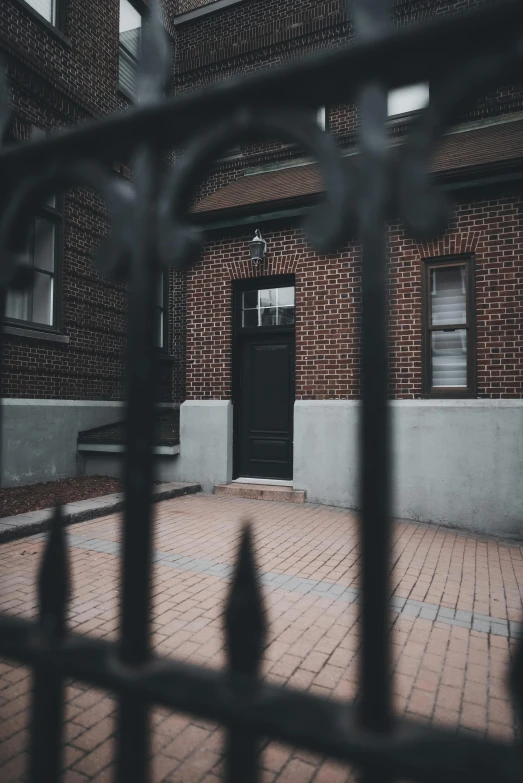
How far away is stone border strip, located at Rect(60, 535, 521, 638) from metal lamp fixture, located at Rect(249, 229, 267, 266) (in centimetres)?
504

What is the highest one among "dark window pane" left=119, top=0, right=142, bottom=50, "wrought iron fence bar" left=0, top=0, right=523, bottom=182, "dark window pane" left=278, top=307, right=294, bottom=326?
"dark window pane" left=119, top=0, right=142, bottom=50

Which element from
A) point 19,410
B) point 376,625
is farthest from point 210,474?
point 376,625

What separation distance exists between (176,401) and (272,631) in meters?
8.93

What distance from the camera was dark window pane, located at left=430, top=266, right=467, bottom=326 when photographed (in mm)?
6996

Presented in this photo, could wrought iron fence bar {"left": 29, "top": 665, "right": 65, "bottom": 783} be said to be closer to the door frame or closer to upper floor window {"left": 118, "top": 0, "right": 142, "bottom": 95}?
the door frame

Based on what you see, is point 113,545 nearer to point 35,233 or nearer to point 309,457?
point 309,457

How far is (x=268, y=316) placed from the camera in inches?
340

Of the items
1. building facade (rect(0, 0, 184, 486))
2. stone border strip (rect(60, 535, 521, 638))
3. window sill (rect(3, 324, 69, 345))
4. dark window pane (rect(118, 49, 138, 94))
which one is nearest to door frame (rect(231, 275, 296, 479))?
building facade (rect(0, 0, 184, 486))

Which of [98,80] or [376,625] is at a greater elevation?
[98,80]

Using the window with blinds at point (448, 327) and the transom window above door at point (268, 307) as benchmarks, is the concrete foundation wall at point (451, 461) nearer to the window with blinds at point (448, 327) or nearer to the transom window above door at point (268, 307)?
the window with blinds at point (448, 327)

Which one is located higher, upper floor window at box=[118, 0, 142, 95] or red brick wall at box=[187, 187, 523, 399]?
upper floor window at box=[118, 0, 142, 95]

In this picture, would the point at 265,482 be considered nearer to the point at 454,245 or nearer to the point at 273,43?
the point at 454,245

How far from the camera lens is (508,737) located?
7.47ft

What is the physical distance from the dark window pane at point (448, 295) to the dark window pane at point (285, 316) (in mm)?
2367
